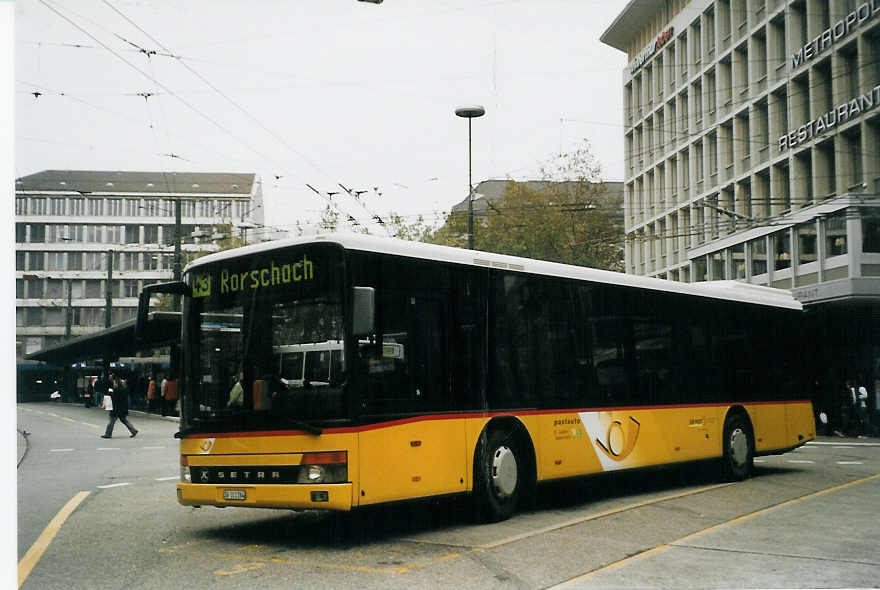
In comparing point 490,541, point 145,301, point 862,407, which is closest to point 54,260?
point 145,301

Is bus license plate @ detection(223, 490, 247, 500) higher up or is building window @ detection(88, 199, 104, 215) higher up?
building window @ detection(88, 199, 104, 215)

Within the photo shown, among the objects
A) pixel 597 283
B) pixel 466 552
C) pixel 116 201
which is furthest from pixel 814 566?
pixel 116 201

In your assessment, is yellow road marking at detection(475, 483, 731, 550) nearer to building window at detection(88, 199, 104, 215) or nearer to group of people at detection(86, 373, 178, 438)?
group of people at detection(86, 373, 178, 438)

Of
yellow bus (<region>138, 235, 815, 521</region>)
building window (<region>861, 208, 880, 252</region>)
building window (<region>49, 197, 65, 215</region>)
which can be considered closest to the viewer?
yellow bus (<region>138, 235, 815, 521</region>)

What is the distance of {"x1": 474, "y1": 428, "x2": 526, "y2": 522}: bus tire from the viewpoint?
34.6 feet

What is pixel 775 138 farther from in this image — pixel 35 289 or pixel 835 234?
pixel 35 289

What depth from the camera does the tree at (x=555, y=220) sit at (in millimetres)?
45469

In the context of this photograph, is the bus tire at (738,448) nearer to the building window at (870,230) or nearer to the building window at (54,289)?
the building window at (870,230)

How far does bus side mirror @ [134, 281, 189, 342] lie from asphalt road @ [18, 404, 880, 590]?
6.55 ft

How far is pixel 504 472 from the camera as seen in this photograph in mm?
10898

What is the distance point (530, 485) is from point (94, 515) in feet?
16.2

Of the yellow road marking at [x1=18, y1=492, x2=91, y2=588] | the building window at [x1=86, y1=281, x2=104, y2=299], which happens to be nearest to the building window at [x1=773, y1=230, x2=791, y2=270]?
the yellow road marking at [x1=18, y1=492, x2=91, y2=588]

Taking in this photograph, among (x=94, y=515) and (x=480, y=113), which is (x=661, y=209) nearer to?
(x=480, y=113)

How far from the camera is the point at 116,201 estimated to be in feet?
105
